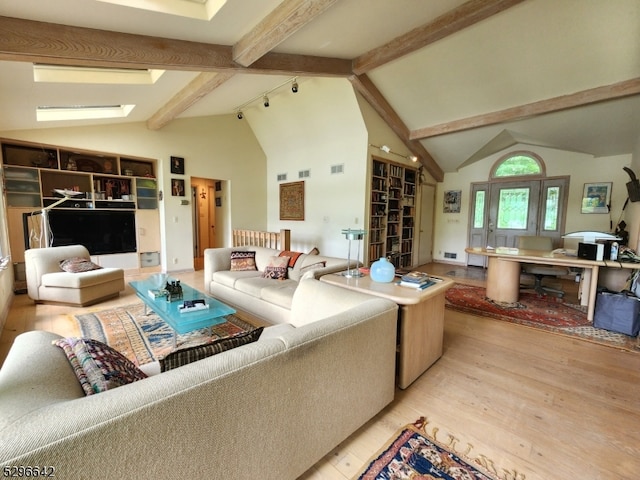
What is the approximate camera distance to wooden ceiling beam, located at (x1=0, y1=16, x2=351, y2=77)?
6.94ft

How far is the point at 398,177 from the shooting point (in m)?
6.12

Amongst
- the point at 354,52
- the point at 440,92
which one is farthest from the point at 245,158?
the point at 440,92

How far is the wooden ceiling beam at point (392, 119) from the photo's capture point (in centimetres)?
467

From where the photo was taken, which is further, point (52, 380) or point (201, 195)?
point (201, 195)

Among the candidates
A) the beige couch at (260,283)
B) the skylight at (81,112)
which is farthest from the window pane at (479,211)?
the skylight at (81,112)

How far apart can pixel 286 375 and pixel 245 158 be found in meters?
6.46

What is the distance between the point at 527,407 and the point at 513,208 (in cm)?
552

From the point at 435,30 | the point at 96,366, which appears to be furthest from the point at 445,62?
the point at 96,366

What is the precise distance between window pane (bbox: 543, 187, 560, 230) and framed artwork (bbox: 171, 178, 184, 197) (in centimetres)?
766

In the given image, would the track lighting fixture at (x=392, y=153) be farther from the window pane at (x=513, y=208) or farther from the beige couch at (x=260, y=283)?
the beige couch at (x=260, y=283)

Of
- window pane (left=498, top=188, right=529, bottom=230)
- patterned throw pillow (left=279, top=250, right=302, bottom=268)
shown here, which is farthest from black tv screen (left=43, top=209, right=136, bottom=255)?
window pane (left=498, top=188, right=529, bottom=230)

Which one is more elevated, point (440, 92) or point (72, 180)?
point (440, 92)

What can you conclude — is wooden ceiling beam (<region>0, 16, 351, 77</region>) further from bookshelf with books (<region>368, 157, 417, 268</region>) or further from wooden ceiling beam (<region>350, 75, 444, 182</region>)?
bookshelf with books (<region>368, 157, 417, 268</region>)

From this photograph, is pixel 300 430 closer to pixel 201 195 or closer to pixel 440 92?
pixel 440 92
